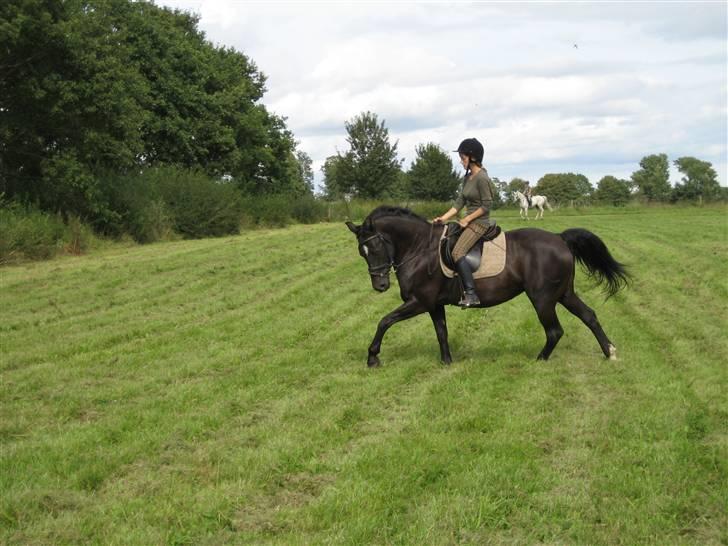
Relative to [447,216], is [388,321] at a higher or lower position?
lower

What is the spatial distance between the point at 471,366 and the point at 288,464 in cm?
396

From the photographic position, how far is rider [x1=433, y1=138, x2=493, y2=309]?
9.26 meters

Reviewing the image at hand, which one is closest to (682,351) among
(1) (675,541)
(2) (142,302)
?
(1) (675,541)

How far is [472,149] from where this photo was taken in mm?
9156

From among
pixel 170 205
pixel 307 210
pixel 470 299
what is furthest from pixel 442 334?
pixel 307 210

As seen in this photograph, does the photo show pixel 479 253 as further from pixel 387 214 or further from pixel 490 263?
pixel 387 214

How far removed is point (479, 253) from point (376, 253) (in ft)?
4.46

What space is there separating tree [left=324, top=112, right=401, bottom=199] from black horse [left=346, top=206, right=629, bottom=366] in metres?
56.3

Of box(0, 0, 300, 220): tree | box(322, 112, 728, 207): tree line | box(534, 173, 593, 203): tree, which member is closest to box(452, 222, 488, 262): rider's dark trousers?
box(0, 0, 300, 220): tree

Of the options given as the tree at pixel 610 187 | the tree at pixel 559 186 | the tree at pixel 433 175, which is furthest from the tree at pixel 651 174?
the tree at pixel 433 175

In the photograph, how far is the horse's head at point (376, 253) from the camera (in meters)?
9.54

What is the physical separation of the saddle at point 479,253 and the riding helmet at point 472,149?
3.12 ft

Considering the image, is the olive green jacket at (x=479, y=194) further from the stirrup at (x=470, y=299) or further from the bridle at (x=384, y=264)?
the bridle at (x=384, y=264)

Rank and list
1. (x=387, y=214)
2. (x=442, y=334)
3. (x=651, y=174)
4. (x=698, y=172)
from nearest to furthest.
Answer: (x=442, y=334), (x=387, y=214), (x=698, y=172), (x=651, y=174)
